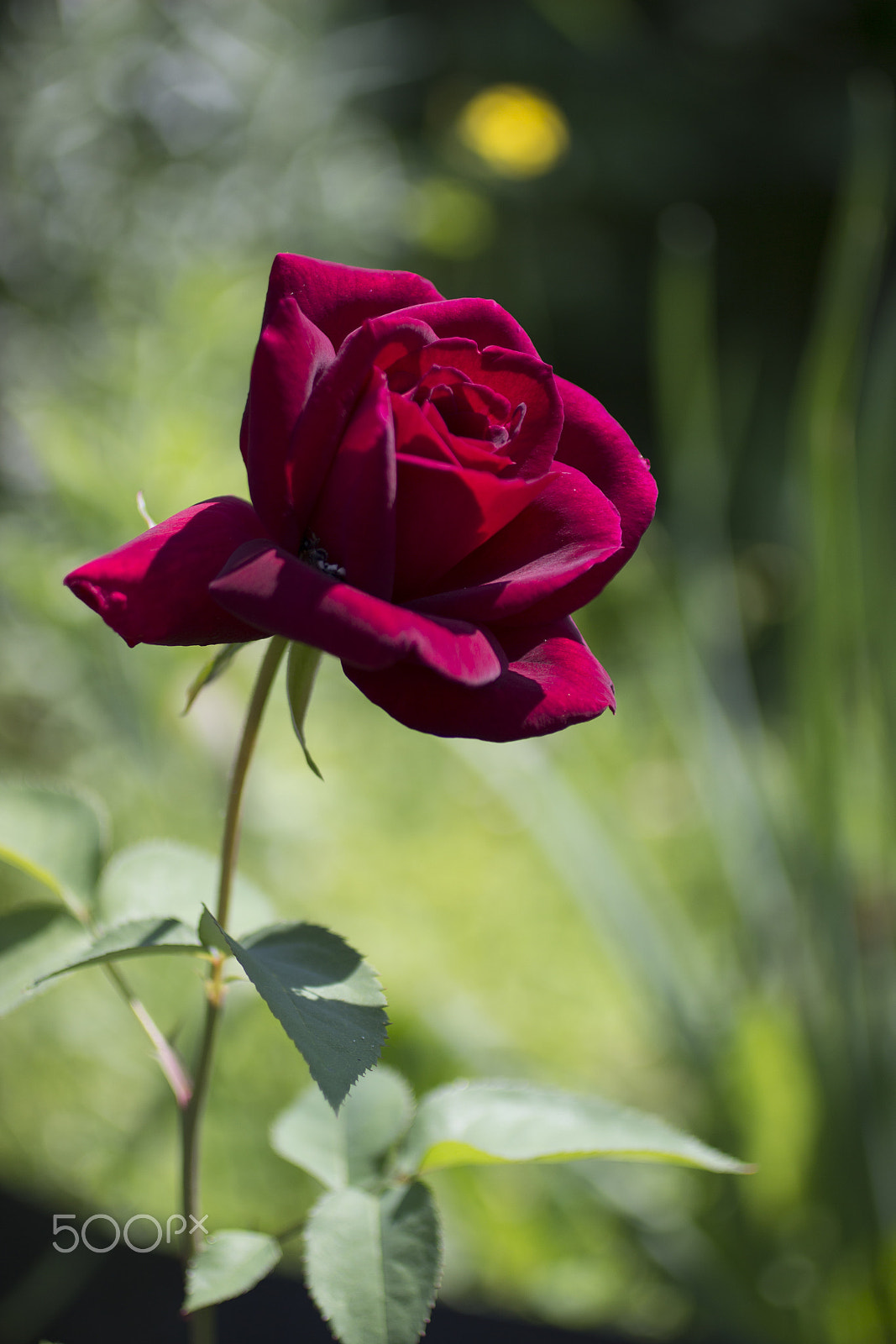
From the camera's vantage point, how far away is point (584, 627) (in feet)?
5.00

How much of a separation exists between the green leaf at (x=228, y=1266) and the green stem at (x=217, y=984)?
0.02 metres

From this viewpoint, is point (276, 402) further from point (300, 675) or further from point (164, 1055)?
point (164, 1055)

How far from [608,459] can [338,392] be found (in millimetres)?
74

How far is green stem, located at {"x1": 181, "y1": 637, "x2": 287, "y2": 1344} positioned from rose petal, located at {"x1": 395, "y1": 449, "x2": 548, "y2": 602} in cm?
4

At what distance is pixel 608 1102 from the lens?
316mm

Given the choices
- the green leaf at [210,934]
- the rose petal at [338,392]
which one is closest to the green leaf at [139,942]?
the green leaf at [210,934]

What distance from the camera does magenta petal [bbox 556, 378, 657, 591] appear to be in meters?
0.25

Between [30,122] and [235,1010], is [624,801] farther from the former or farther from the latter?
[30,122]

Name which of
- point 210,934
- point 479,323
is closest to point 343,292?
point 479,323

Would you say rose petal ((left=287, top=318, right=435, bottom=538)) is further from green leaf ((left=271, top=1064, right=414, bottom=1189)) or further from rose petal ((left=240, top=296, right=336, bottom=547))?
green leaf ((left=271, top=1064, right=414, bottom=1189))

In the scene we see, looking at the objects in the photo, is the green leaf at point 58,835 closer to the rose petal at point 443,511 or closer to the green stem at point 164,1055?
the green stem at point 164,1055

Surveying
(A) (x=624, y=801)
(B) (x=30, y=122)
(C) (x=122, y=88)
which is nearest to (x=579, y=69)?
(C) (x=122, y=88)

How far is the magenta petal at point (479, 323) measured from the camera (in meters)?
0.24

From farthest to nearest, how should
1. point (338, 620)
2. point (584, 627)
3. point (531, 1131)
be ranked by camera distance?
point (584, 627)
point (531, 1131)
point (338, 620)
